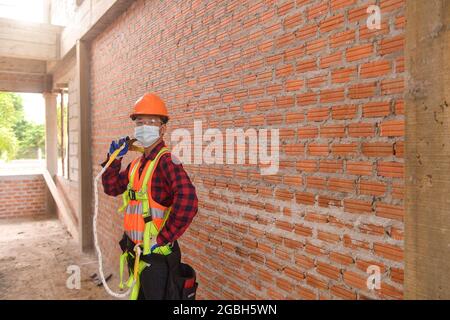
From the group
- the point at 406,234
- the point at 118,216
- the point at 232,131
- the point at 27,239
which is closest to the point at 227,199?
the point at 232,131

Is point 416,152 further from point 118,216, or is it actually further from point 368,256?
point 118,216

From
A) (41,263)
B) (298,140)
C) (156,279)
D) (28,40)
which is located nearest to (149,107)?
(298,140)

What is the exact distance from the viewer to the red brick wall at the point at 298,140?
6.26 feet

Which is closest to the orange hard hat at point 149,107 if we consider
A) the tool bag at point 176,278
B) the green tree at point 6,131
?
the tool bag at point 176,278

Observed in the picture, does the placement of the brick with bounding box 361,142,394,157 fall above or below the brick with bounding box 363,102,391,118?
below

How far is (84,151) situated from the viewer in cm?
699

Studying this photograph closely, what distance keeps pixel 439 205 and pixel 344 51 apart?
101cm

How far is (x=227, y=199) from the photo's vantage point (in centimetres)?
315

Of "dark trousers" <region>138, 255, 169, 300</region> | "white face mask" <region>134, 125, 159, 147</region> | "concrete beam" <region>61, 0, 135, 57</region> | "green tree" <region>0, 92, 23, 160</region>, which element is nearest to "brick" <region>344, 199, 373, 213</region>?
"dark trousers" <region>138, 255, 169, 300</region>

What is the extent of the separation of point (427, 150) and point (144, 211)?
191 cm

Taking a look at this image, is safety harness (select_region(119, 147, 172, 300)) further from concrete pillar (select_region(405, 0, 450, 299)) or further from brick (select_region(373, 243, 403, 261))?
concrete pillar (select_region(405, 0, 450, 299))

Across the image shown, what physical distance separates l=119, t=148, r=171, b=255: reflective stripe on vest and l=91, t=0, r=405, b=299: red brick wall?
2.17 feet

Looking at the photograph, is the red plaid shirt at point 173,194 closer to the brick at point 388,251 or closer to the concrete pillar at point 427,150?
the brick at point 388,251

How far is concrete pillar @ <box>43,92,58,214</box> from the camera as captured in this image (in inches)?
436
